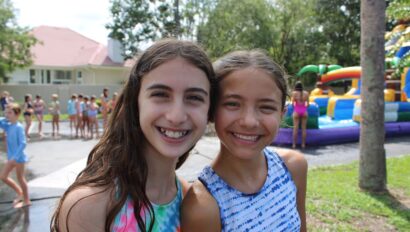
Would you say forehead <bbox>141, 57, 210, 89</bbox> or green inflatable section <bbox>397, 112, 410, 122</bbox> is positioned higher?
forehead <bbox>141, 57, 210, 89</bbox>

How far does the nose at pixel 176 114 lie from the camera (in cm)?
150

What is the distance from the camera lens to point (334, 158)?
8.36 m

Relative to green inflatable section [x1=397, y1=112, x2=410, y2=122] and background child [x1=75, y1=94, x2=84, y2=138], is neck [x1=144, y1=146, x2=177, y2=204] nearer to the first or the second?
green inflatable section [x1=397, y1=112, x2=410, y2=122]

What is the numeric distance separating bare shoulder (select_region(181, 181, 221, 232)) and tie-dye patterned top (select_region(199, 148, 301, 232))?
0.10 ft

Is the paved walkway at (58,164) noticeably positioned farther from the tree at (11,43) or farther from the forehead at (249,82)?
the tree at (11,43)

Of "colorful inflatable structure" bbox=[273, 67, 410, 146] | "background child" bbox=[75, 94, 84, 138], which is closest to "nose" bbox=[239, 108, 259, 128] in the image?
"colorful inflatable structure" bbox=[273, 67, 410, 146]

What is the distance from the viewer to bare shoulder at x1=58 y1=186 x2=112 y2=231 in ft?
4.36

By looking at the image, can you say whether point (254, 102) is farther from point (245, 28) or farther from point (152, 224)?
point (245, 28)

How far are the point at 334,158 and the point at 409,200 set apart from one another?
3304 millimetres

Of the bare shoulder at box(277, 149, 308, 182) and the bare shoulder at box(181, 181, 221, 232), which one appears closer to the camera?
the bare shoulder at box(181, 181, 221, 232)

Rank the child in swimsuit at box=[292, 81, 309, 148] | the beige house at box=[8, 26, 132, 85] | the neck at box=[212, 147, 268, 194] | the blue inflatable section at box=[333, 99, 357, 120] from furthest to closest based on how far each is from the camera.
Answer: the beige house at box=[8, 26, 132, 85], the blue inflatable section at box=[333, 99, 357, 120], the child in swimsuit at box=[292, 81, 309, 148], the neck at box=[212, 147, 268, 194]

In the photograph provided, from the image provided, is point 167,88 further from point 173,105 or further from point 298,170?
point 298,170

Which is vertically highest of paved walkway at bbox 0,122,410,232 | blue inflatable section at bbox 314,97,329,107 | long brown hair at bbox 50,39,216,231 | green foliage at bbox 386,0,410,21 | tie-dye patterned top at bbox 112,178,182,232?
green foliage at bbox 386,0,410,21

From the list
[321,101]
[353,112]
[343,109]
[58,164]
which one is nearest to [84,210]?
[58,164]
